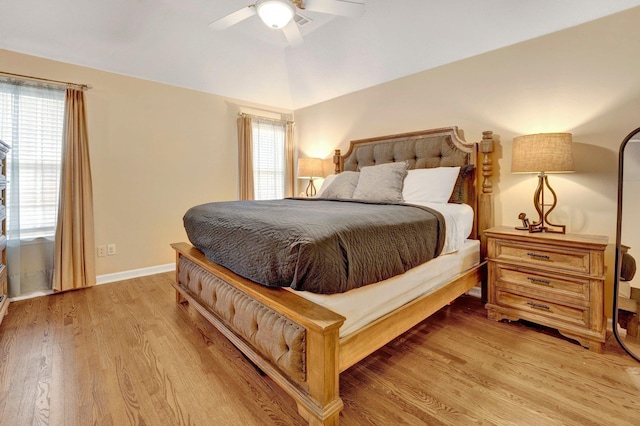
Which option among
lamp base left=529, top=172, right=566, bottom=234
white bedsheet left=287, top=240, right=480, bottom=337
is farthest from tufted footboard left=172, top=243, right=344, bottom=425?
lamp base left=529, top=172, right=566, bottom=234

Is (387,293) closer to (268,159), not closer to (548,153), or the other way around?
(548,153)

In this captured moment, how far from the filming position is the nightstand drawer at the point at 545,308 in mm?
1931

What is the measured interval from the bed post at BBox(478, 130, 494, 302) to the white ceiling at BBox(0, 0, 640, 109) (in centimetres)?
89

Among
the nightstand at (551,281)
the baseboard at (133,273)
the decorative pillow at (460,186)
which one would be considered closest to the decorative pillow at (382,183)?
the decorative pillow at (460,186)

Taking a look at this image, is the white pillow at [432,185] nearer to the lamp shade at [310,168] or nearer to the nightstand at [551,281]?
the nightstand at [551,281]

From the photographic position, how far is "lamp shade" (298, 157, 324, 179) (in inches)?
165

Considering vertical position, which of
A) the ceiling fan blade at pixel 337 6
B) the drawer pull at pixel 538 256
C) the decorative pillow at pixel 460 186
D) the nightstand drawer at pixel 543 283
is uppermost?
the ceiling fan blade at pixel 337 6

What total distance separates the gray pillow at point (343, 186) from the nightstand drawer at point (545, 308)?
5.17 feet

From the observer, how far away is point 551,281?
2045 mm

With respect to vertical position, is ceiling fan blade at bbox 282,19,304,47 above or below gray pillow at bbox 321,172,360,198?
above

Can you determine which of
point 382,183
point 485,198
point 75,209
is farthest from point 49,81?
point 485,198

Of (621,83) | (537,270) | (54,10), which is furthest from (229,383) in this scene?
(54,10)

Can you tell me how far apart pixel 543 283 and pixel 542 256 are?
7.4 inches

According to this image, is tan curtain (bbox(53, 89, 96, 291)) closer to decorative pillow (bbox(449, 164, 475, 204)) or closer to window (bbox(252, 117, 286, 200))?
window (bbox(252, 117, 286, 200))
